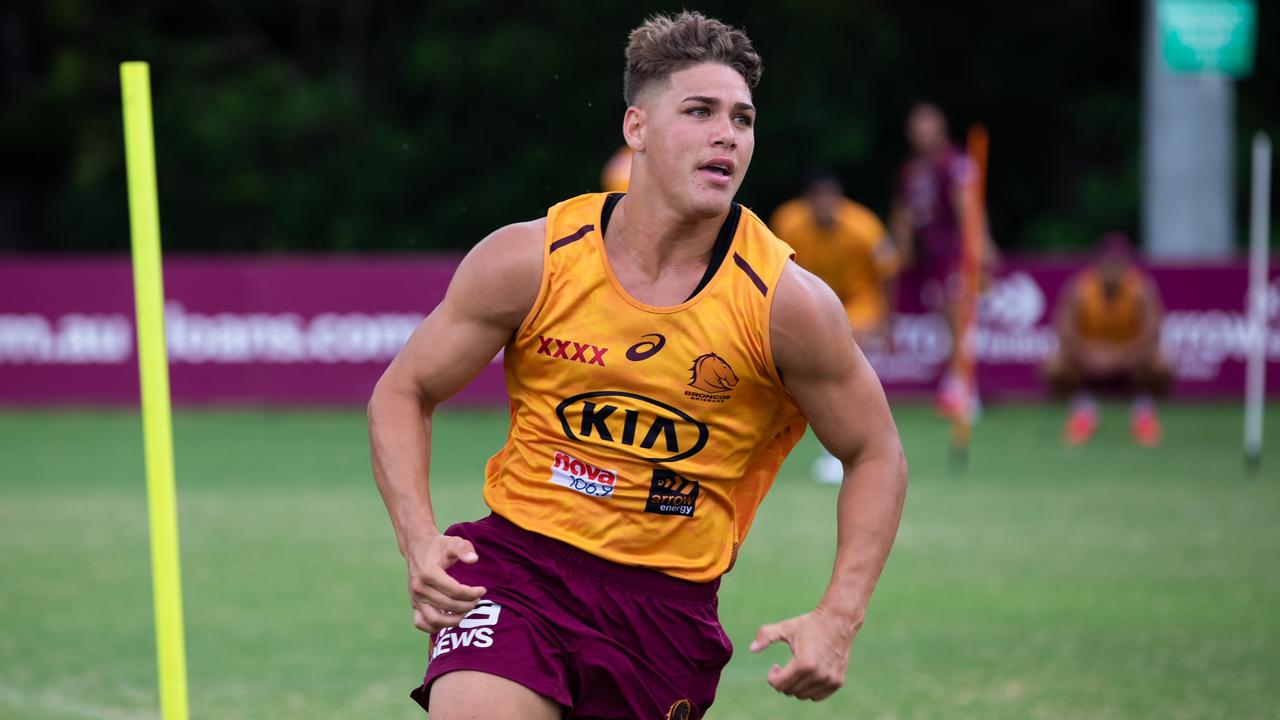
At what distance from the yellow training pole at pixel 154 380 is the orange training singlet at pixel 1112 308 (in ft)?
47.5

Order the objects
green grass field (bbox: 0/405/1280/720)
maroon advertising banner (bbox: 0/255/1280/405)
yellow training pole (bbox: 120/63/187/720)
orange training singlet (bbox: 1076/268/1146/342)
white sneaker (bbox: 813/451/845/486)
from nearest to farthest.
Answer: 1. yellow training pole (bbox: 120/63/187/720)
2. green grass field (bbox: 0/405/1280/720)
3. white sneaker (bbox: 813/451/845/486)
4. orange training singlet (bbox: 1076/268/1146/342)
5. maroon advertising banner (bbox: 0/255/1280/405)

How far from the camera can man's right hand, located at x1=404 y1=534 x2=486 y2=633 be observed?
394 cm

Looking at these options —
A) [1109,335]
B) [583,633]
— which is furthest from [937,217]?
[583,633]

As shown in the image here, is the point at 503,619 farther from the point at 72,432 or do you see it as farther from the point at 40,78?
the point at 40,78

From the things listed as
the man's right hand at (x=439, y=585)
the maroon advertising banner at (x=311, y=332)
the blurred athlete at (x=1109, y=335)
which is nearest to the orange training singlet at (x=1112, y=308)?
the blurred athlete at (x=1109, y=335)

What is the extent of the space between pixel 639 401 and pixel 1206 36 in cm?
1252

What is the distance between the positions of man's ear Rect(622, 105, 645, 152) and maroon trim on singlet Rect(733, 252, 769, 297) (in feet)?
1.19

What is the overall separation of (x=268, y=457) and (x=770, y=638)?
1198 cm

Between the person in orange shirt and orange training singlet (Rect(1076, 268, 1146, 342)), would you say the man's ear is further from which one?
orange training singlet (Rect(1076, 268, 1146, 342))

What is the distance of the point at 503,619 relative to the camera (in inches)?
163

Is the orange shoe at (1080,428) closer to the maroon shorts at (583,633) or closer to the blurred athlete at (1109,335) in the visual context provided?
the blurred athlete at (1109,335)

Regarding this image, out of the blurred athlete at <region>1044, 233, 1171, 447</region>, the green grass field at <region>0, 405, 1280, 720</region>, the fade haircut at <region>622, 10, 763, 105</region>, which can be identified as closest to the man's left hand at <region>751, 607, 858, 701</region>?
the fade haircut at <region>622, 10, 763, 105</region>

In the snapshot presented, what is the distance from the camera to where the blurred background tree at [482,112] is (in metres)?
30.5

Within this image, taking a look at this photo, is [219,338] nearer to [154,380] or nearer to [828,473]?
[828,473]
